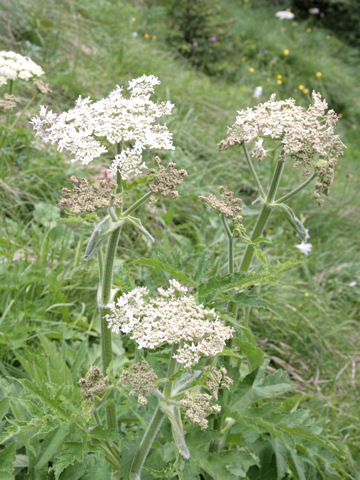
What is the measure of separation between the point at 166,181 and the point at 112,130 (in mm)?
236

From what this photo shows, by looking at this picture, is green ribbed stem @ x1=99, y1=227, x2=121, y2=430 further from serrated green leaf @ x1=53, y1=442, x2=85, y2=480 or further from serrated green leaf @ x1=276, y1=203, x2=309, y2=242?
serrated green leaf @ x1=276, y1=203, x2=309, y2=242

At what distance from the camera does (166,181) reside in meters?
1.53

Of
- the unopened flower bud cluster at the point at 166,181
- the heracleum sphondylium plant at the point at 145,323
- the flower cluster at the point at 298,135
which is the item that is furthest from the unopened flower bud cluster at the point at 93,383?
the flower cluster at the point at 298,135

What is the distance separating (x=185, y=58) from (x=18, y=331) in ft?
24.1

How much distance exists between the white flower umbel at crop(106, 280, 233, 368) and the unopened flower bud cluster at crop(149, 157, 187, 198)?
0.32 meters

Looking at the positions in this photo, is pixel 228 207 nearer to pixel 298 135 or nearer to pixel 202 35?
pixel 298 135

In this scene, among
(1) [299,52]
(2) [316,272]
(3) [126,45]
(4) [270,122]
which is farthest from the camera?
(1) [299,52]

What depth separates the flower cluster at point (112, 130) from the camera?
4.92 feet

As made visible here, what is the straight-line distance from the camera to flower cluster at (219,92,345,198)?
6.18 ft

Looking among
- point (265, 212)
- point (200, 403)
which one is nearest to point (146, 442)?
point (200, 403)

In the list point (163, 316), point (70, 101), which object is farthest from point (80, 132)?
point (70, 101)

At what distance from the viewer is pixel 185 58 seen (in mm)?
8719

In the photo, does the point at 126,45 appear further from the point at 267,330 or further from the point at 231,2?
the point at 231,2

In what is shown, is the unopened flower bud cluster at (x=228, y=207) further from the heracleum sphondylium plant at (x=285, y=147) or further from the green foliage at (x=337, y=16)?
the green foliage at (x=337, y=16)
